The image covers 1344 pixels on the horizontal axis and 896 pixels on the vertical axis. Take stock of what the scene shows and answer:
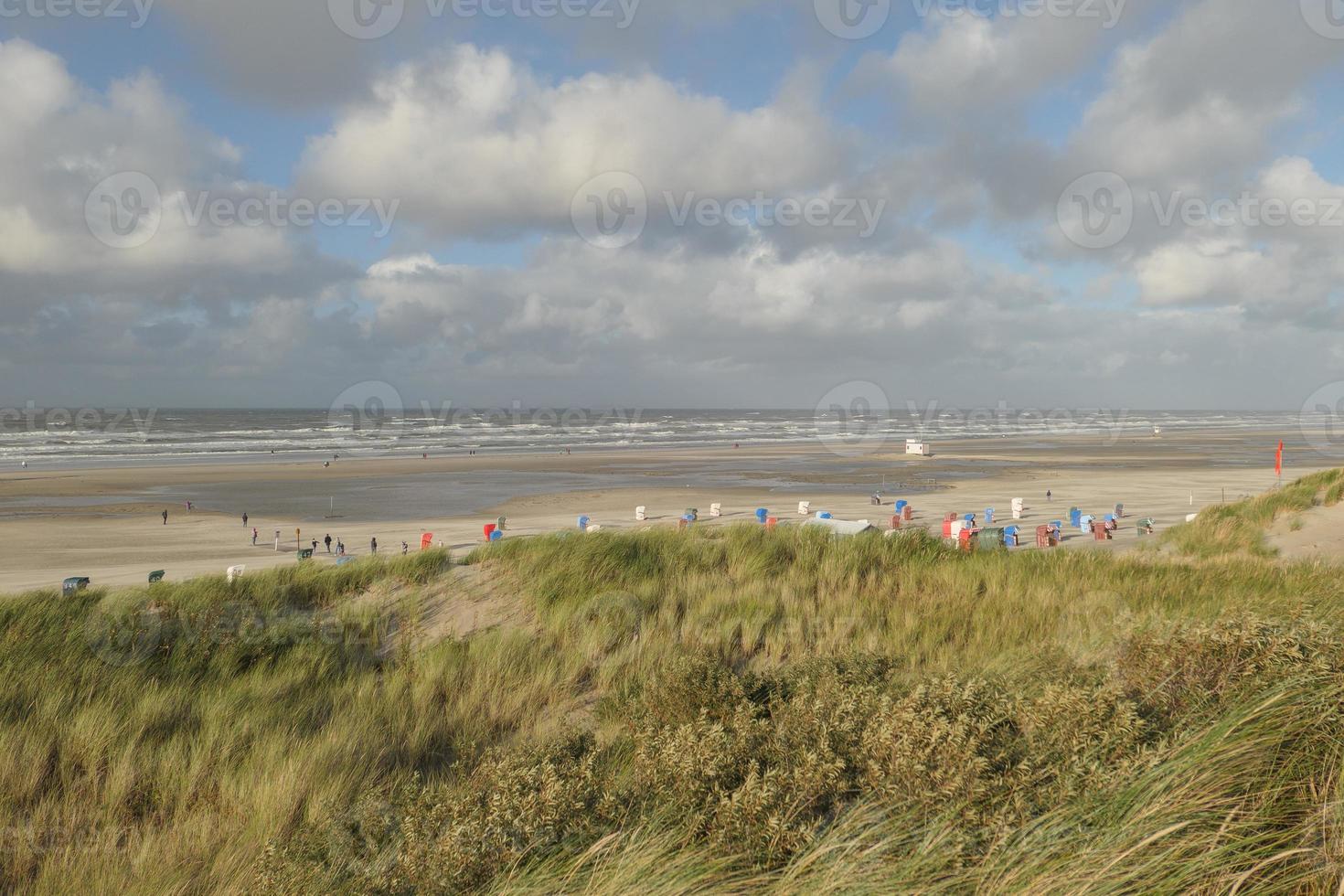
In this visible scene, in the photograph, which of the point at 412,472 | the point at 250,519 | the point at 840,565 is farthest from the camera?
the point at 412,472

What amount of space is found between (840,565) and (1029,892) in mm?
5833

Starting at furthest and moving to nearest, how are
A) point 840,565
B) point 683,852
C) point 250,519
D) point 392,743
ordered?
point 250,519
point 840,565
point 392,743
point 683,852

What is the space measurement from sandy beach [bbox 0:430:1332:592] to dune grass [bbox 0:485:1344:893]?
377 inches

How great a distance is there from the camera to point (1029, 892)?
2543mm

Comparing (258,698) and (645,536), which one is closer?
(258,698)

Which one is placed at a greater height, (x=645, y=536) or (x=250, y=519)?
(x=645, y=536)

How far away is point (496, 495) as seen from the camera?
3800 cm

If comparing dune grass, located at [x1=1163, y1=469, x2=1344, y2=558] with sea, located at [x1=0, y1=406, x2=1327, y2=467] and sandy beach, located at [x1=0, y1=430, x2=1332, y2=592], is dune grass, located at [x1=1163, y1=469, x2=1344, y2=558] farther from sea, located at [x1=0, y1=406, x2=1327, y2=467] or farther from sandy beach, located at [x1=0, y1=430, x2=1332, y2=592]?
sea, located at [x1=0, y1=406, x2=1327, y2=467]

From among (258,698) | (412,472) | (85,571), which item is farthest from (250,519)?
(258,698)

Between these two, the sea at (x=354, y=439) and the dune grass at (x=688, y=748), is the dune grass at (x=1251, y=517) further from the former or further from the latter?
the sea at (x=354, y=439)

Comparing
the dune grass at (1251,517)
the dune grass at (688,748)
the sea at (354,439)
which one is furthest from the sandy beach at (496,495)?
the dune grass at (688,748)

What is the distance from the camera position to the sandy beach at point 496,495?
80.7 ft

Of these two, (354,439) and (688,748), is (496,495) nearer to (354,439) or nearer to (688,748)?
(688,748)

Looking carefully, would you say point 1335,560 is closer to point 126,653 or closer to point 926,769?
point 926,769
